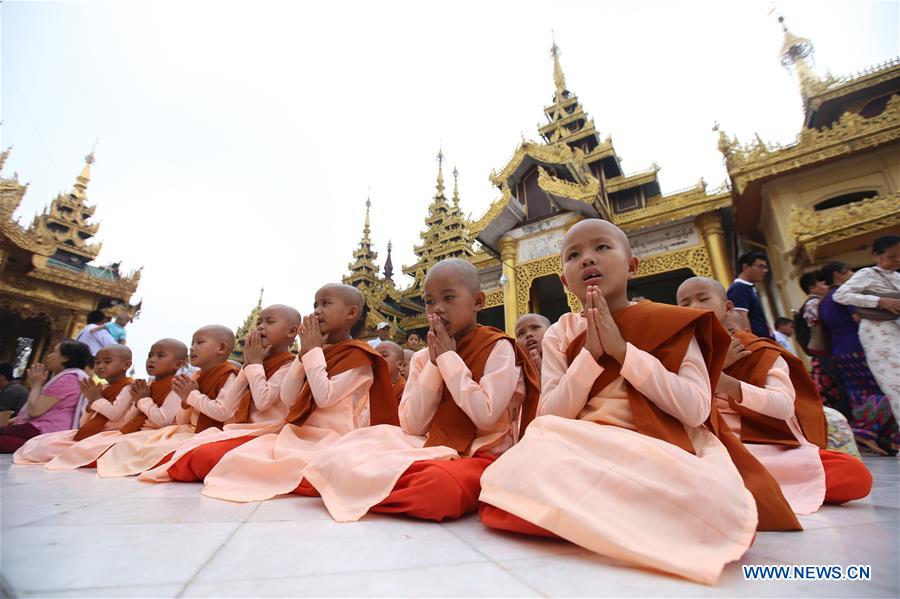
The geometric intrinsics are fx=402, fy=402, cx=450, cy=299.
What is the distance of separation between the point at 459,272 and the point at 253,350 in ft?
4.07

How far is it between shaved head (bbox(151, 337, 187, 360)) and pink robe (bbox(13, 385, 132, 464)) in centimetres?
36

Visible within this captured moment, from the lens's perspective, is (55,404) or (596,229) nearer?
(596,229)

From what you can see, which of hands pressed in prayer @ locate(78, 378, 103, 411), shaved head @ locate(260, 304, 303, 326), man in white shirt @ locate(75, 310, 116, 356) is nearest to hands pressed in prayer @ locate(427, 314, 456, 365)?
shaved head @ locate(260, 304, 303, 326)

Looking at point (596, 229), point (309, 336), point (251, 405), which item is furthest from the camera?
point (251, 405)

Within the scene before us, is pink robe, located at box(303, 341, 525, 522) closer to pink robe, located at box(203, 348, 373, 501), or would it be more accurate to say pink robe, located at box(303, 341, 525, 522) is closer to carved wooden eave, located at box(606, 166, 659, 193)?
pink robe, located at box(203, 348, 373, 501)

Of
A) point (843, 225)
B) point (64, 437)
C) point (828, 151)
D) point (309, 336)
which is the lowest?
point (64, 437)

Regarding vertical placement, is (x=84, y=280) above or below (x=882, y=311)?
above

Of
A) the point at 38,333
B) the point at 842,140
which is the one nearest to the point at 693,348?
the point at 842,140

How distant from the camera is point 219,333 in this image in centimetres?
271

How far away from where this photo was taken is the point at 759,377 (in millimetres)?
1574

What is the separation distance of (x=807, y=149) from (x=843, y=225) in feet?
5.00

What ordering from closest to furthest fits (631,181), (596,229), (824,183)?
(596,229) < (824,183) < (631,181)

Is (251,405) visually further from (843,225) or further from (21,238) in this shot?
(21,238)

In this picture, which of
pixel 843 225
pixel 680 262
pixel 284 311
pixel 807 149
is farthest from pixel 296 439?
pixel 807 149
